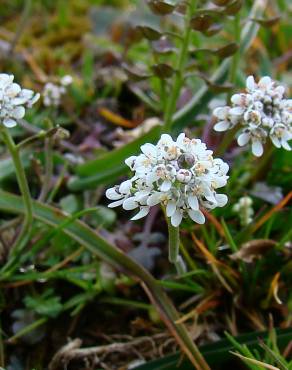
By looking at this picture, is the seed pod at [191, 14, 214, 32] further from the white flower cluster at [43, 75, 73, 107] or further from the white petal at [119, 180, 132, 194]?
the white petal at [119, 180, 132, 194]

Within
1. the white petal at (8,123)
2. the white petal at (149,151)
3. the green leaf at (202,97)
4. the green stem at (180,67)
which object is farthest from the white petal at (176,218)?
the green leaf at (202,97)

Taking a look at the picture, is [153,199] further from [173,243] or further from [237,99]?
[237,99]

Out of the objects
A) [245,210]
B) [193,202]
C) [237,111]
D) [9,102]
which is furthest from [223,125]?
[9,102]

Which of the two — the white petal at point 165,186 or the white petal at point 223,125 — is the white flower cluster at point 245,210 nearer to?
the white petal at point 223,125

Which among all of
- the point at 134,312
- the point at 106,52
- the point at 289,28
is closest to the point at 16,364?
the point at 134,312

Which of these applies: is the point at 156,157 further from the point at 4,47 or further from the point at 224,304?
the point at 4,47
